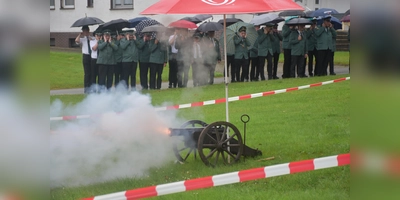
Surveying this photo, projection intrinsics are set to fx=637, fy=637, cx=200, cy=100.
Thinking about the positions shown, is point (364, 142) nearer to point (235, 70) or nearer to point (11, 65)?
point (11, 65)

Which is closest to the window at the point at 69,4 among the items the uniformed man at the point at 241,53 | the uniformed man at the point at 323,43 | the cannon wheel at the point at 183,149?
the uniformed man at the point at 241,53

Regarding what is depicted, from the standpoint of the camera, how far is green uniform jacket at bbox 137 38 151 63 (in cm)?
1922

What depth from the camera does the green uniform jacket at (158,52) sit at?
63.2ft

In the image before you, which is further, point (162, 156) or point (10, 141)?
point (162, 156)

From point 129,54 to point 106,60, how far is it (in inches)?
33.7

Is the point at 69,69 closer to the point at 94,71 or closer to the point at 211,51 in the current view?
the point at 94,71

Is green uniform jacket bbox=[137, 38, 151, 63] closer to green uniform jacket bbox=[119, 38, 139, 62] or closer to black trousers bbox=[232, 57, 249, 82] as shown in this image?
green uniform jacket bbox=[119, 38, 139, 62]

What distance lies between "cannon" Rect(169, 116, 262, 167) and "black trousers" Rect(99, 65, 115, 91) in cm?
992

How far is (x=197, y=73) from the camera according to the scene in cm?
1897

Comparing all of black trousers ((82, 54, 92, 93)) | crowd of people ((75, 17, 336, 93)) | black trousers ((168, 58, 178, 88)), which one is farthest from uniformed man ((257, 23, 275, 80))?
black trousers ((82, 54, 92, 93))

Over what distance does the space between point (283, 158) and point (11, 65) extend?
247 inches

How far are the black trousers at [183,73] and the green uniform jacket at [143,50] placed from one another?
1.04 meters

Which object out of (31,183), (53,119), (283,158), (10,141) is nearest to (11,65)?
(10,141)

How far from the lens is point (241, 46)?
823 inches
